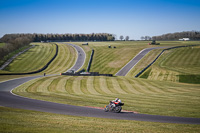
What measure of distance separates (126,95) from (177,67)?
146 feet

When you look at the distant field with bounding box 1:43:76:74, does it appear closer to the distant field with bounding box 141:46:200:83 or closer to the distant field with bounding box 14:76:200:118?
the distant field with bounding box 14:76:200:118

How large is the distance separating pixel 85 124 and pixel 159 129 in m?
5.81

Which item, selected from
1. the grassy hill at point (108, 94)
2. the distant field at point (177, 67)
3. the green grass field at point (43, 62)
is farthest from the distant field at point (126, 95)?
the green grass field at point (43, 62)

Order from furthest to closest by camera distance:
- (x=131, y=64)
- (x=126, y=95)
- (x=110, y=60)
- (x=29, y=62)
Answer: (x=29, y=62) → (x=110, y=60) → (x=131, y=64) → (x=126, y=95)

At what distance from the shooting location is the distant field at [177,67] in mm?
61125

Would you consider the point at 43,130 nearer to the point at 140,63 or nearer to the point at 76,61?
the point at 140,63

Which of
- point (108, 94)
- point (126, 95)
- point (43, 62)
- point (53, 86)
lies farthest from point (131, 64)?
point (126, 95)

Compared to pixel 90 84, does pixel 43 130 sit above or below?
above

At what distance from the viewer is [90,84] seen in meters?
47.7

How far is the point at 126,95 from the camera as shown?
35.8m

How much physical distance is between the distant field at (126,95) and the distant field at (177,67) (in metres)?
13.6

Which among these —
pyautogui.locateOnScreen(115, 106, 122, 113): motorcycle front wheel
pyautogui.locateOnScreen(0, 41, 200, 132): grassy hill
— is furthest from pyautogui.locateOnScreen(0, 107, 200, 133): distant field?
pyautogui.locateOnScreen(115, 106, 122, 113): motorcycle front wheel

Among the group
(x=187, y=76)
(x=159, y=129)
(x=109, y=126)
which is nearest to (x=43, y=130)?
(x=109, y=126)

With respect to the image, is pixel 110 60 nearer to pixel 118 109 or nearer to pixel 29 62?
pixel 29 62
